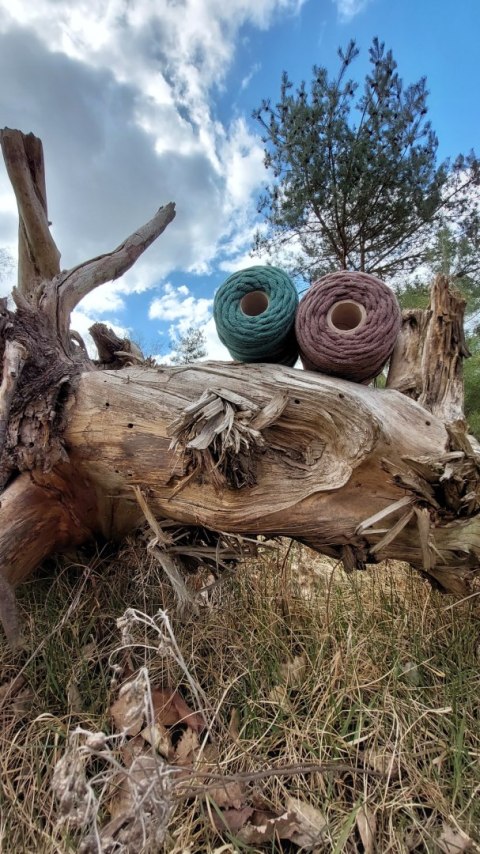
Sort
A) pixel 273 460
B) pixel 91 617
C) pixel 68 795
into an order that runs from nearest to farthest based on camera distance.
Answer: pixel 68 795 → pixel 273 460 → pixel 91 617

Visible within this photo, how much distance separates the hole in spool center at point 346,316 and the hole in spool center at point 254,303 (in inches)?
10.5

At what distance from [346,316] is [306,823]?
4.96ft

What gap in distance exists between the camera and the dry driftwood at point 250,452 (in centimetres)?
146

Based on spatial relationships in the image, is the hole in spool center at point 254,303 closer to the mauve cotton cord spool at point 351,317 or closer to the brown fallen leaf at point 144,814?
the mauve cotton cord spool at point 351,317

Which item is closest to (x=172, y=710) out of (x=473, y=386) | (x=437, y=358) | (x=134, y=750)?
(x=134, y=750)

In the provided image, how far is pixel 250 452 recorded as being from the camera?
1.50 metres

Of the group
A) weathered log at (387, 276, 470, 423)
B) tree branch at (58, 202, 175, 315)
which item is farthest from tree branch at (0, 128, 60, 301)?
weathered log at (387, 276, 470, 423)

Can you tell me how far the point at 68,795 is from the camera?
0.74 metres

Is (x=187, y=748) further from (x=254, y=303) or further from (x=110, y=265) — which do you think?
(x=110, y=265)

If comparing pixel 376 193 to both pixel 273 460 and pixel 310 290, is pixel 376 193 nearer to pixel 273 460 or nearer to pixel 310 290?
pixel 310 290

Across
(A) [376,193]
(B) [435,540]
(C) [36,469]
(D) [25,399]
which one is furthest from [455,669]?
(A) [376,193]

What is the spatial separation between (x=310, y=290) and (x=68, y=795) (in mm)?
1528

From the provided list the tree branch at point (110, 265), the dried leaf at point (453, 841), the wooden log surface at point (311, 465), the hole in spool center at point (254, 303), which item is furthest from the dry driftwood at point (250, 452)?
the dried leaf at point (453, 841)

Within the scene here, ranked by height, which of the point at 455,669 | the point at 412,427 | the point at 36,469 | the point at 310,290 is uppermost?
the point at 310,290
